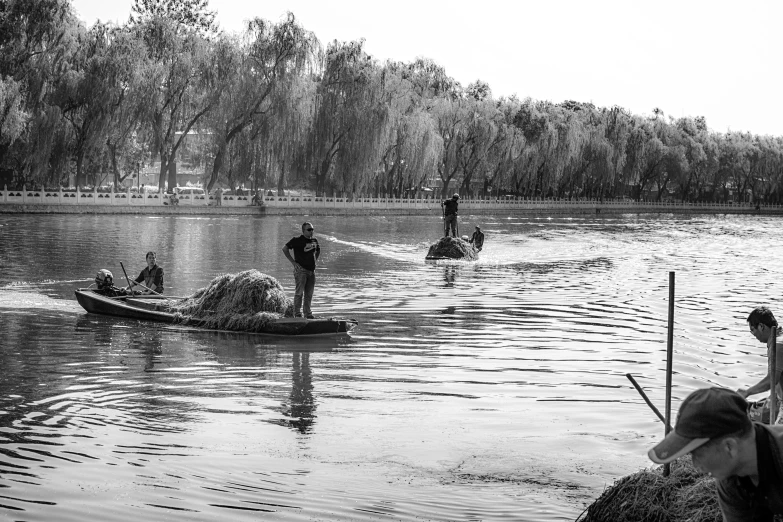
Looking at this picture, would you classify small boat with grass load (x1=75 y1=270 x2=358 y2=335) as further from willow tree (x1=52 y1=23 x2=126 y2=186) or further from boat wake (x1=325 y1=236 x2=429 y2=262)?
willow tree (x1=52 y1=23 x2=126 y2=186)

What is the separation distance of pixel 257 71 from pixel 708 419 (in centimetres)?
6351

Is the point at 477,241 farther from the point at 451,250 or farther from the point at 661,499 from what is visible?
the point at 661,499

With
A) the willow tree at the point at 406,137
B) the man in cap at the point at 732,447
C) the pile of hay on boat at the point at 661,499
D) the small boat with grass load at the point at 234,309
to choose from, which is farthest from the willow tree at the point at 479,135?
the man in cap at the point at 732,447

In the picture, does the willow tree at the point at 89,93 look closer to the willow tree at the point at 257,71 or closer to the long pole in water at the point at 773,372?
the willow tree at the point at 257,71

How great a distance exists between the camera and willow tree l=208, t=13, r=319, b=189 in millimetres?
63812

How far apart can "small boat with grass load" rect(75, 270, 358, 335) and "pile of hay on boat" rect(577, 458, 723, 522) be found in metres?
9.39

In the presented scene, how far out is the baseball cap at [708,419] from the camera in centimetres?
299

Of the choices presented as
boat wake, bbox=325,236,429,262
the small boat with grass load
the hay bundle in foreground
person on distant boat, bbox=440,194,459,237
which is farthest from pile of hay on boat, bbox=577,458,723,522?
person on distant boat, bbox=440,194,459,237

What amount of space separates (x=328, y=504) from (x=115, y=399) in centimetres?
423

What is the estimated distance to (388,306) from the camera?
2012 cm

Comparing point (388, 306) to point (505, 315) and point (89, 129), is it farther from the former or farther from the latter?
point (89, 129)

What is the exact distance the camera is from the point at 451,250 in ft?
108

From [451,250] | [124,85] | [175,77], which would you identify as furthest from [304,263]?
[175,77]

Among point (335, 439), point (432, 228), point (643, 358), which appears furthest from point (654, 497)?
point (432, 228)
